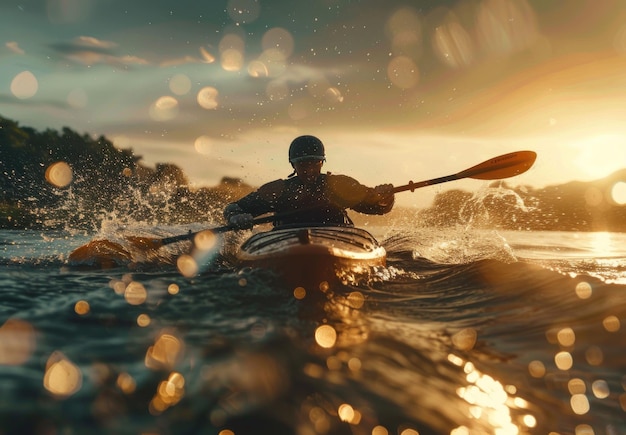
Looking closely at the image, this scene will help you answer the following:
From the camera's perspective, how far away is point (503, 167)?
9203 mm

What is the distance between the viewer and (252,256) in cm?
599

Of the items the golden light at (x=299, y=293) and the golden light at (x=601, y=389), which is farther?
the golden light at (x=299, y=293)

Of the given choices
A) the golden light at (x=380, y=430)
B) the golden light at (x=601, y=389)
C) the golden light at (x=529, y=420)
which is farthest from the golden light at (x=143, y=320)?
the golden light at (x=601, y=389)

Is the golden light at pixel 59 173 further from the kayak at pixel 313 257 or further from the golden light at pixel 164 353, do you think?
the golden light at pixel 164 353

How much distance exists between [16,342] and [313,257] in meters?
3.04

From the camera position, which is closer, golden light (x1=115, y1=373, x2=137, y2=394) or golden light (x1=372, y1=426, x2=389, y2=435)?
golden light (x1=372, y1=426, x2=389, y2=435)

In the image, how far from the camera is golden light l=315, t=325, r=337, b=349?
3.32 meters

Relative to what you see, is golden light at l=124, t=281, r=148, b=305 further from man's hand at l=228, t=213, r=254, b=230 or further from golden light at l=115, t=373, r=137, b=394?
man's hand at l=228, t=213, r=254, b=230

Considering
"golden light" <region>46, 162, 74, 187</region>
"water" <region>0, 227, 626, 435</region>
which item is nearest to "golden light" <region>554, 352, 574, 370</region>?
"water" <region>0, 227, 626, 435</region>

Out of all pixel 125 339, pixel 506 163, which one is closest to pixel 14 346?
pixel 125 339

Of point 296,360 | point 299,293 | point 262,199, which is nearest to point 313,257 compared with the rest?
point 299,293

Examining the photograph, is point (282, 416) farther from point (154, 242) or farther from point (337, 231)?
point (154, 242)

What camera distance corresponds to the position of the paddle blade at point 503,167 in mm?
9025

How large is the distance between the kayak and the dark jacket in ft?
4.19
